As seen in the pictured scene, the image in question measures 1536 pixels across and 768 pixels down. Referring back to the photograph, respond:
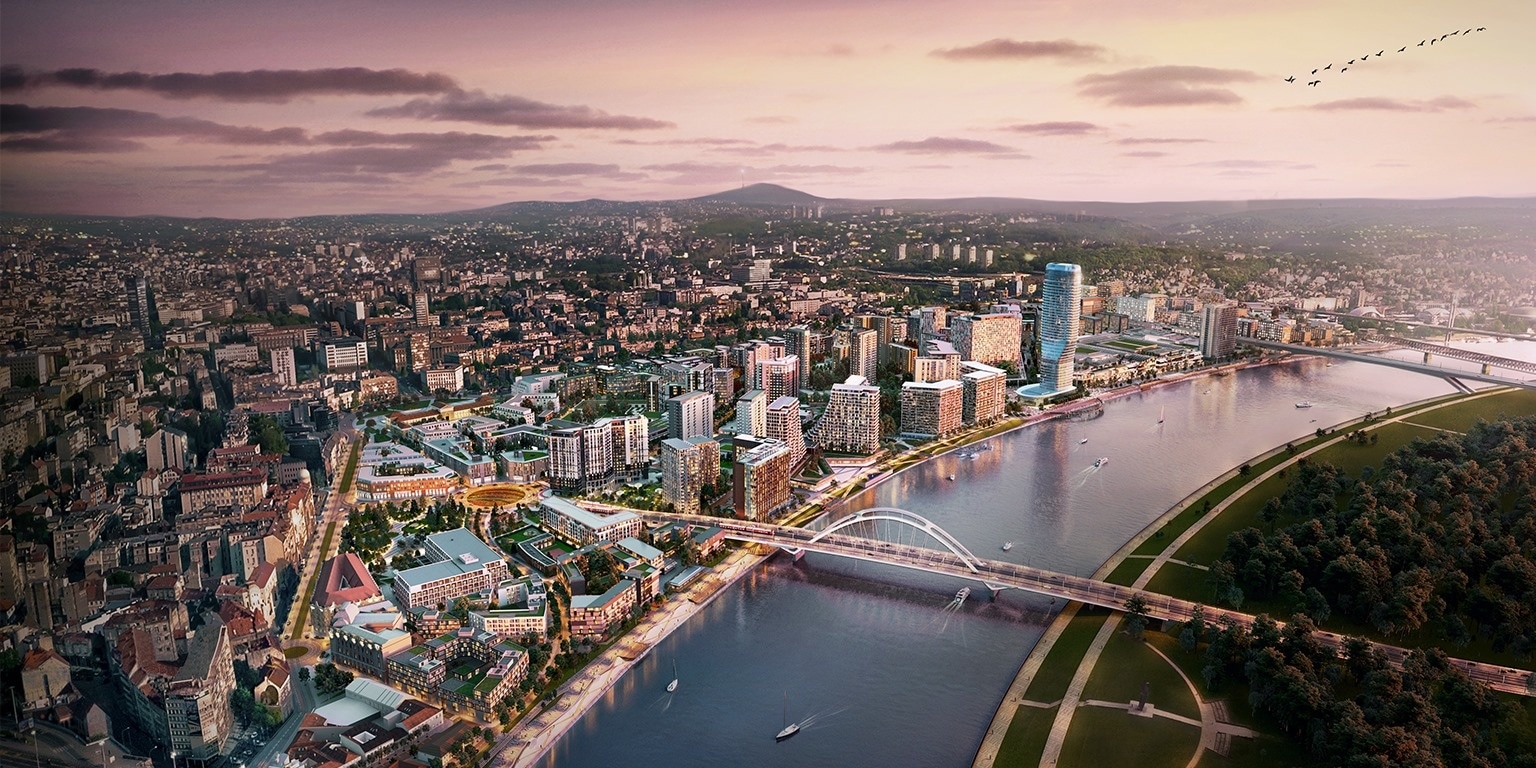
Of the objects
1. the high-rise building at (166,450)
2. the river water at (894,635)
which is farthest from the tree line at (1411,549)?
the high-rise building at (166,450)

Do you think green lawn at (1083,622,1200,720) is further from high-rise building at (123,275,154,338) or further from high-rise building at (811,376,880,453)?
high-rise building at (123,275,154,338)

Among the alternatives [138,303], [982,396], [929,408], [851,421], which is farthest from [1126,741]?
[138,303]

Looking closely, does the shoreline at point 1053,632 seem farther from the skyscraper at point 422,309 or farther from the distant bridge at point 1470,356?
the skyscraper at point 422,309

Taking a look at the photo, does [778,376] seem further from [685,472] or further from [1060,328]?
[1060,328]

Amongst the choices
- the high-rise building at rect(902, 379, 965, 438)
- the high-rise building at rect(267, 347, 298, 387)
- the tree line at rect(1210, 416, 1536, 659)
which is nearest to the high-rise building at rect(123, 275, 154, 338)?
the high-rise building at rect(267, 347, 298, 387)

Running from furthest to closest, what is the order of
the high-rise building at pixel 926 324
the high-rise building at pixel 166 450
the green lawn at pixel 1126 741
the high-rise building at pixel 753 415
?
the high-rise building at pixel 926 324
the high-rise building at pixel 753 415
the high-rise building at pixel 166 450
the green lawn at pixel 1126 741

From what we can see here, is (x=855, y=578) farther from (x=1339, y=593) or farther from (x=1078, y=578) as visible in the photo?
(x=1339, y=593)
